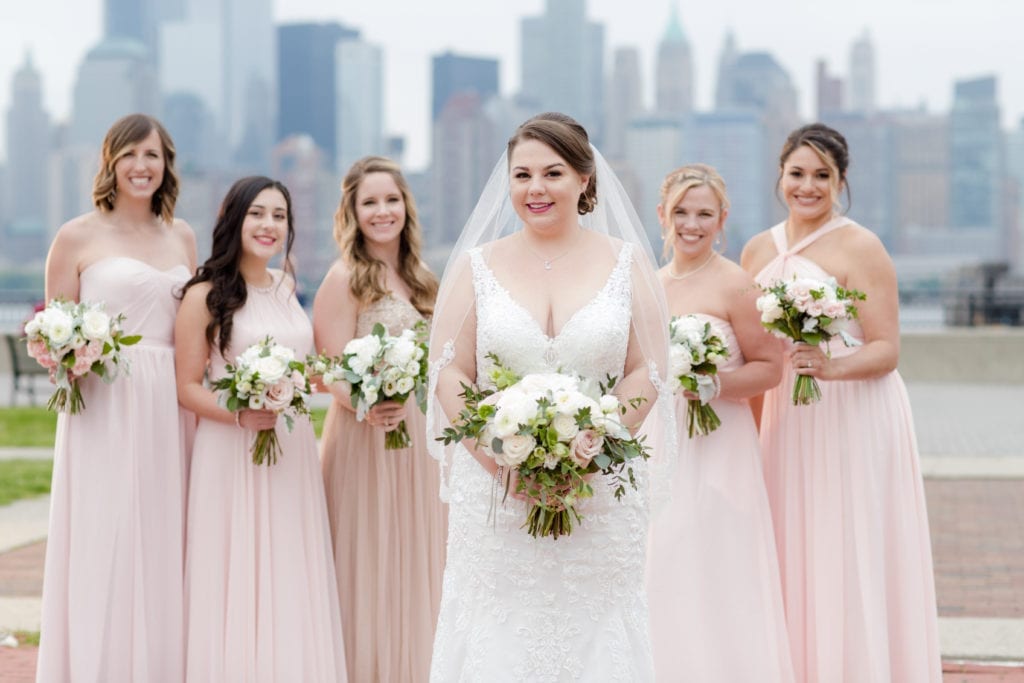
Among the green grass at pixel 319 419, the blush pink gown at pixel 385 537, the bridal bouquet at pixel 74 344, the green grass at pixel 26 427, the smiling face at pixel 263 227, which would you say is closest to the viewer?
the bridal bouquet at pixel 74 344

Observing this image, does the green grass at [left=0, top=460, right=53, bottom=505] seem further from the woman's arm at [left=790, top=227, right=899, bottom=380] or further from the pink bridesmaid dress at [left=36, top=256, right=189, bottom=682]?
the woman's arm at [left=790, top=227, right=899, bottom=380]

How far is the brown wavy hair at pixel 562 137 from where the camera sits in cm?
502

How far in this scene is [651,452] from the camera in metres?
5.92

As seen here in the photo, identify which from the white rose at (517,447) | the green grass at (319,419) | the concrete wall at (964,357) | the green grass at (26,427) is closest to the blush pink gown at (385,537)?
the white rose at (517,447)

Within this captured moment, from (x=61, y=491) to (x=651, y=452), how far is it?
2.72m

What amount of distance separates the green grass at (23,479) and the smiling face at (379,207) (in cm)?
761

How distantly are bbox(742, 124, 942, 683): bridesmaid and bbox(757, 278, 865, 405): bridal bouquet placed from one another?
134 mm

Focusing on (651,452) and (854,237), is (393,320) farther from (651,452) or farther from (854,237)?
(854,237)

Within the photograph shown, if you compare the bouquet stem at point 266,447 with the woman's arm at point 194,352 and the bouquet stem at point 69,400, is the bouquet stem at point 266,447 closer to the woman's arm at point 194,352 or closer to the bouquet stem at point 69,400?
the woman's arm at point 194,352

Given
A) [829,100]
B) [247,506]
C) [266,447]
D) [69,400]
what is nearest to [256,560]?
[247,506]

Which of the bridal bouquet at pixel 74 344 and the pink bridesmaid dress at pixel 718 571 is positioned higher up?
the bridal bouquet at pixel 74 344

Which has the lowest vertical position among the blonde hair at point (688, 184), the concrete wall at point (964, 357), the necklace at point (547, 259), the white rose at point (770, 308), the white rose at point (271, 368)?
the white rose at point (271, 368)

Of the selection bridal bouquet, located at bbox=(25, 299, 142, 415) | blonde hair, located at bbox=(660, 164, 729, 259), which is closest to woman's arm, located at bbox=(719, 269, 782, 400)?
blonde hair, located at bbox=(660, 164, 729, 259)

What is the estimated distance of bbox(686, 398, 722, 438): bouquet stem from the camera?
6.41 meters
